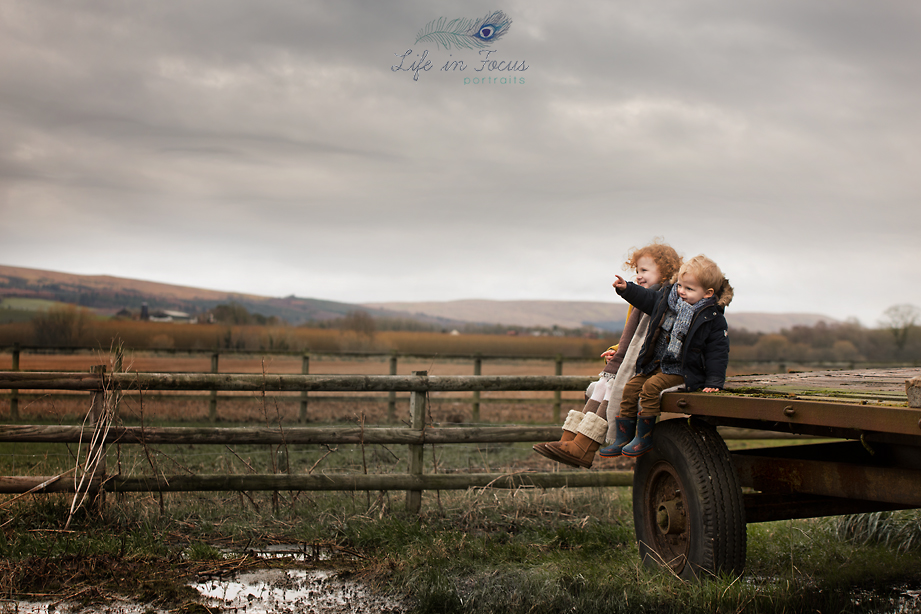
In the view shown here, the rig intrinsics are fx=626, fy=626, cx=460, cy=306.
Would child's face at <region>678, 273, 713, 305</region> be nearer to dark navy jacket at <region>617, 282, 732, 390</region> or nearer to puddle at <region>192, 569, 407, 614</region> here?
dark navy jacket at <region>617, 282, 732, 390</region>

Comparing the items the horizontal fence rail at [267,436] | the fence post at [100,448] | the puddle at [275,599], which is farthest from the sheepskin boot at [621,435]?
the fence post at [100,448]

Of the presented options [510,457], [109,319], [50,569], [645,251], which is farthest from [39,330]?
[645,251]

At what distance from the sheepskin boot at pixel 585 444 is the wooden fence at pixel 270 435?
1.25 metres

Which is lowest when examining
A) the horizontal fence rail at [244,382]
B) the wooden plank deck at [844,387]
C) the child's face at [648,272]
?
the horizontal fence rail at [244,382]

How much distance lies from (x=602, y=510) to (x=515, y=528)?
2.84 ft

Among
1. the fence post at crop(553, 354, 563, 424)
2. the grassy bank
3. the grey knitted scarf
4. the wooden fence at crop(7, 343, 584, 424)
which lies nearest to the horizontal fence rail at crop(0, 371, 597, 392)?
→ the grassy bank

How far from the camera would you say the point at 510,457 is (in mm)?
9508

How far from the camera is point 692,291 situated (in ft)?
11.0

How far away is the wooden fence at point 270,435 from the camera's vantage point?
440 centimetres

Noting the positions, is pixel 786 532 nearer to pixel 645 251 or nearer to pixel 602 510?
pixel 602 510

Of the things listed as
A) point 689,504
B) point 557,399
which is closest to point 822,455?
point 689,504

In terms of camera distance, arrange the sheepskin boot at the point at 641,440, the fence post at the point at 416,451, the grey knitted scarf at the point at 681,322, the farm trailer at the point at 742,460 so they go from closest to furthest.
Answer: the farm trailer at the point at 742,460 < the grey knitted scarf at the point at 681,322 < the sheepskin boot at the point at 641,440 < the fence post at the point at 416,451

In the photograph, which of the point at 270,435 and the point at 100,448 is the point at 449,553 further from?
the point at 100,448

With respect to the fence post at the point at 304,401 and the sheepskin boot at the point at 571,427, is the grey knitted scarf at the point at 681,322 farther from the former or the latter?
the fence post at the point at 304,401
